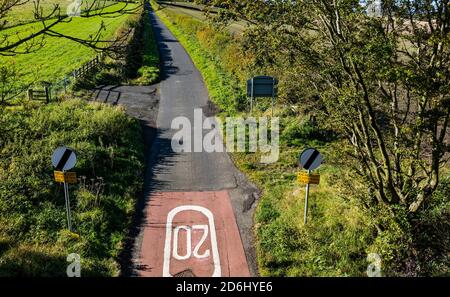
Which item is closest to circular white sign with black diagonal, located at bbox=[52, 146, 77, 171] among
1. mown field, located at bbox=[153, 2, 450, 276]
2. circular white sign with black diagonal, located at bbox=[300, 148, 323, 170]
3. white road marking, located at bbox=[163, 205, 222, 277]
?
white road marking, located at bbox=[163, 205, 222, 277]

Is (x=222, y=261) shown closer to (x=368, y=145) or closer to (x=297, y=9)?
(x=368, y=145)

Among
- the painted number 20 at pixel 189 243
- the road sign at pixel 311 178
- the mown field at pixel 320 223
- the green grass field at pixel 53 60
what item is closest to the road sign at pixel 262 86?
the mown field at pixel 320 223

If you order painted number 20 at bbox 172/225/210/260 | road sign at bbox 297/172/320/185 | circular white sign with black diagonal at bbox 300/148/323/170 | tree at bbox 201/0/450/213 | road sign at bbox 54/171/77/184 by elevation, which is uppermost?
tree at bbox 201/0/450/213

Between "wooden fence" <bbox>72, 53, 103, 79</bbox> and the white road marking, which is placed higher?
"wooden fence" <bbox>72, 53, 103, 79</bbox>

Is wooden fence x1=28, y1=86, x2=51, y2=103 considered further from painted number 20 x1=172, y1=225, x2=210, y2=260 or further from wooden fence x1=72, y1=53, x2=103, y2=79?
painted number 20 x1=172, y1=225, x2=210, y2=260

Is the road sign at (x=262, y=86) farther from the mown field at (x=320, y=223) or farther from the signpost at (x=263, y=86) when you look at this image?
the mown field at (x=320, y=223)
